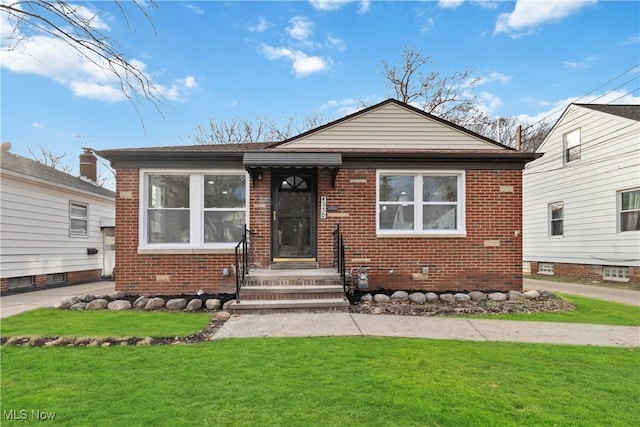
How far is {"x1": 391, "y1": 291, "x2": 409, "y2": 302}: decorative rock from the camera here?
7.82 m

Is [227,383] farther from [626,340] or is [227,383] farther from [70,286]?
[70,286]

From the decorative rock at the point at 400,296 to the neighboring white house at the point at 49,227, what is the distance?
403 inches

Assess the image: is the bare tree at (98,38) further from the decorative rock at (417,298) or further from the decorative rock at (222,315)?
the decorative rock at (417,298)

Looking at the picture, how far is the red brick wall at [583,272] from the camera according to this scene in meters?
11.4

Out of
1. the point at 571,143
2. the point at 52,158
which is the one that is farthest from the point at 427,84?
the point at 52,158

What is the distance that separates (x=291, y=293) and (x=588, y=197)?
11.8 metres

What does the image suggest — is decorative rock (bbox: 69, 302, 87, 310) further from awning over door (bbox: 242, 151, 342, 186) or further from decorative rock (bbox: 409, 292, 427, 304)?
decorative rock (bbox: 409, 292, 427, 304)

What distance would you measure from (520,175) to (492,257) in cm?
206

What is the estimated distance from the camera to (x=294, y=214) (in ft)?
28.3

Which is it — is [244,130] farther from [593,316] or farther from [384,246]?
[593,316]

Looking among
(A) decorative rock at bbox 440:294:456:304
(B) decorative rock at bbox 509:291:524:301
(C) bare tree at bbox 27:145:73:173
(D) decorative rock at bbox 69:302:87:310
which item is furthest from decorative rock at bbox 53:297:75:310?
(C) bare tree at bbox 27:145:73:173

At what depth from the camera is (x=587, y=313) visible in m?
7.05

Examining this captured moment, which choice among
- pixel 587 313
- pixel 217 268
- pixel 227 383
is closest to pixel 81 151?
pixel 217 268

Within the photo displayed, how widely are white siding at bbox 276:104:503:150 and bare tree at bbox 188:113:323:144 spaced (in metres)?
18.3
